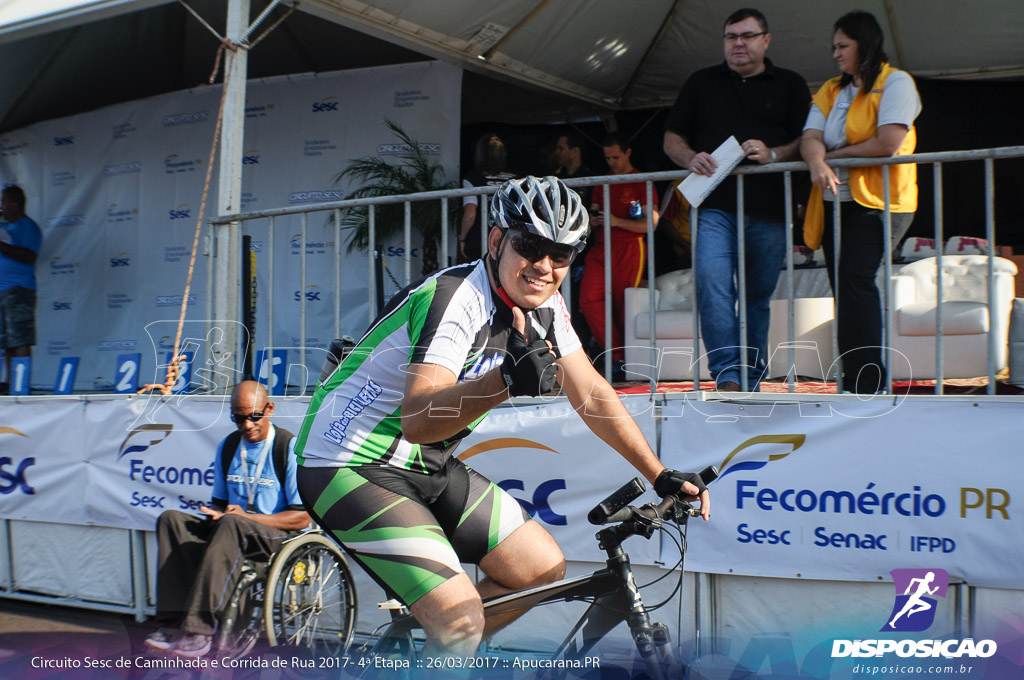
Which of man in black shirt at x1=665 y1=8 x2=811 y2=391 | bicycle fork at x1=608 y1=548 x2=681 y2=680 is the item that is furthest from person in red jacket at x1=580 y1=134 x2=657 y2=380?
bicycle fork at x1=608 y1=548 x2=681 y2=680

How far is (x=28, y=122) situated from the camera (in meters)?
10.8

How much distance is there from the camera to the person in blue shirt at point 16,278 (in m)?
8.77

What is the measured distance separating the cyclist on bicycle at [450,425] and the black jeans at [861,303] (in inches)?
75.4

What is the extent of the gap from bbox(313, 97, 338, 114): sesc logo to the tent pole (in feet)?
9.18

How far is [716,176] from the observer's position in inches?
184

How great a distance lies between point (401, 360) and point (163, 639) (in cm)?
282

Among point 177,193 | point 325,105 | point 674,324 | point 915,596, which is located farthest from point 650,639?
point 177,193

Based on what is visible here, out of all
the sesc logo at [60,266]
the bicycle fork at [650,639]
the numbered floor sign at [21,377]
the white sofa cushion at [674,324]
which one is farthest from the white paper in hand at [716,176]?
the sesc logo at [60,266]

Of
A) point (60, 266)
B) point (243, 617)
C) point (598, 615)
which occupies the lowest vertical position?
point (243, 617)

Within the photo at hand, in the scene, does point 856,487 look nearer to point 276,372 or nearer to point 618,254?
point 618,254

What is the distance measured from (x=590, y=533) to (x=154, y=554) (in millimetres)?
3134


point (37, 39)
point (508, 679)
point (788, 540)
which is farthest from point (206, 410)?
point (37, 39)

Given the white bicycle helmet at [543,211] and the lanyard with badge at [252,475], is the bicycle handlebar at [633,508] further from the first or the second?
the lanyard with badge at [252,475]

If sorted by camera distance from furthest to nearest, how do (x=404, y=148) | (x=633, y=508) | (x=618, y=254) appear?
(x=404, y=148) < (x=618, y=254) < (x=633, y=508)
